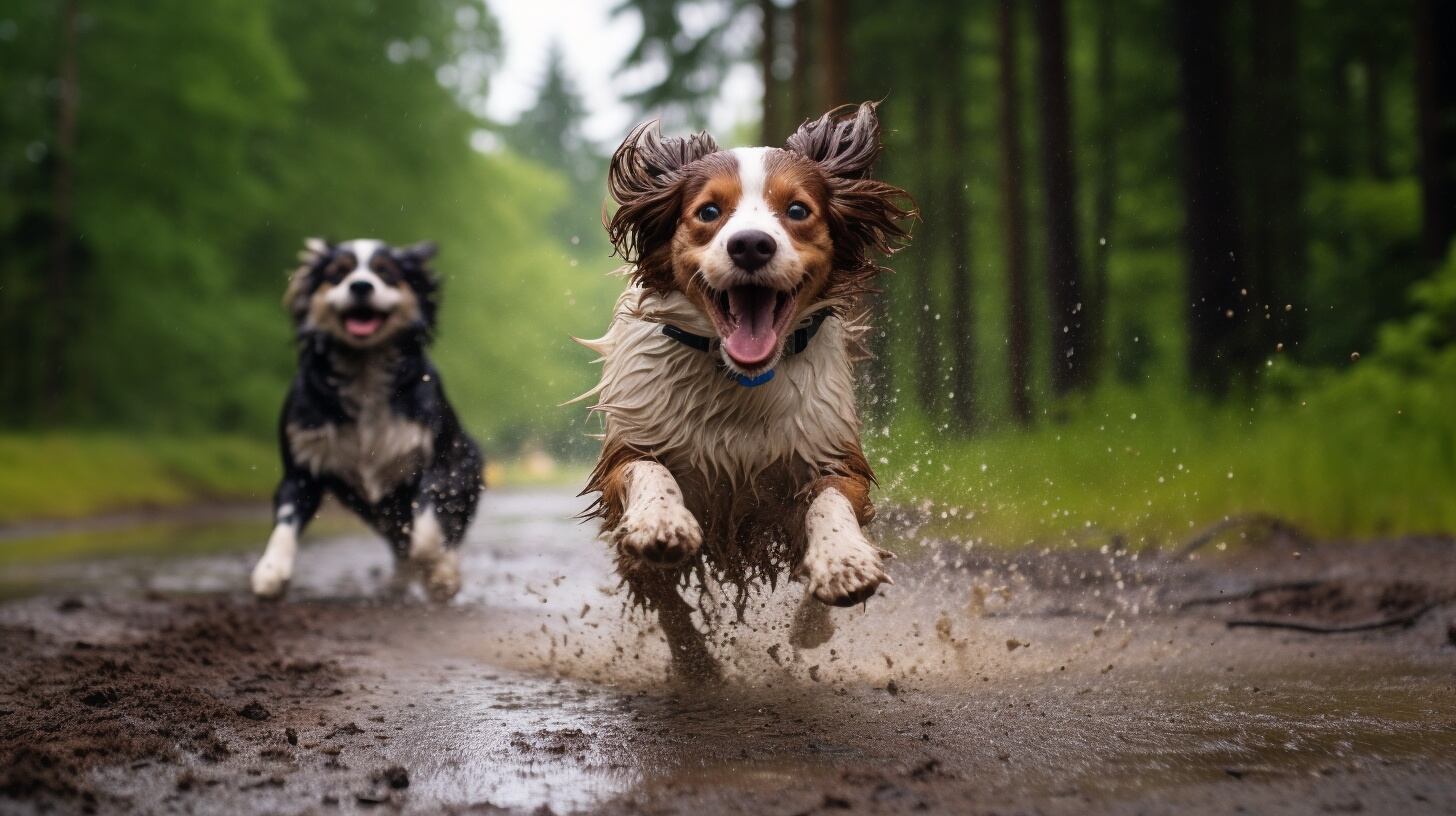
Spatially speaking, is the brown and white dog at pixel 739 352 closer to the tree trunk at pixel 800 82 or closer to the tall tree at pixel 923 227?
the tall tree at pixel 923 227

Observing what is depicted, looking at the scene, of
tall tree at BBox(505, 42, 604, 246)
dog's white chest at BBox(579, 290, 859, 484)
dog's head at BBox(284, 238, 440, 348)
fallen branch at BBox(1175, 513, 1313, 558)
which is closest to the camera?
dog's white chest at BBox(579, 290, 859, 484)

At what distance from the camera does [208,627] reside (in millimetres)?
6535

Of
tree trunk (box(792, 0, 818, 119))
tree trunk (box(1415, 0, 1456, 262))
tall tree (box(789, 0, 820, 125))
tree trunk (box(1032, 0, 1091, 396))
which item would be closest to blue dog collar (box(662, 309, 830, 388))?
tree trunk (box(1415, 0, 1456, 262))

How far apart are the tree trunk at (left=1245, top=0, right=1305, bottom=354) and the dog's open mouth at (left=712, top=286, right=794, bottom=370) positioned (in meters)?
13.6

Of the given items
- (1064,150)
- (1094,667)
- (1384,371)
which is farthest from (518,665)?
(1064,150)

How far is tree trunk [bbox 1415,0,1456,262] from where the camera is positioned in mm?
12031

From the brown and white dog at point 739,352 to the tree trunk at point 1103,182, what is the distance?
13849 millimetres

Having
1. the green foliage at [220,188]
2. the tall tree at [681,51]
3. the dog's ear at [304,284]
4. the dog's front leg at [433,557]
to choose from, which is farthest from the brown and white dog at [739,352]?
the tall tree at [681,51]

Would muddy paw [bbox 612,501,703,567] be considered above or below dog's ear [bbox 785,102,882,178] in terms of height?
below

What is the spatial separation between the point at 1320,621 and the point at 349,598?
209 inches

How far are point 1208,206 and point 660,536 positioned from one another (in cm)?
1133

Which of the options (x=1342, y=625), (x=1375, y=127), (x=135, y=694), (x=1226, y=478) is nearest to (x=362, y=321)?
(x=135, y=694)

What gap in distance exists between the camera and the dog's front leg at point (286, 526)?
705 cm

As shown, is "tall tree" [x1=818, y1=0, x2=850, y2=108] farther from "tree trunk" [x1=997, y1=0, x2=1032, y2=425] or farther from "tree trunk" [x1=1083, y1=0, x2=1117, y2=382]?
"tree trunk" [x1=1083, y1=0, x2=1117, y2=382]
